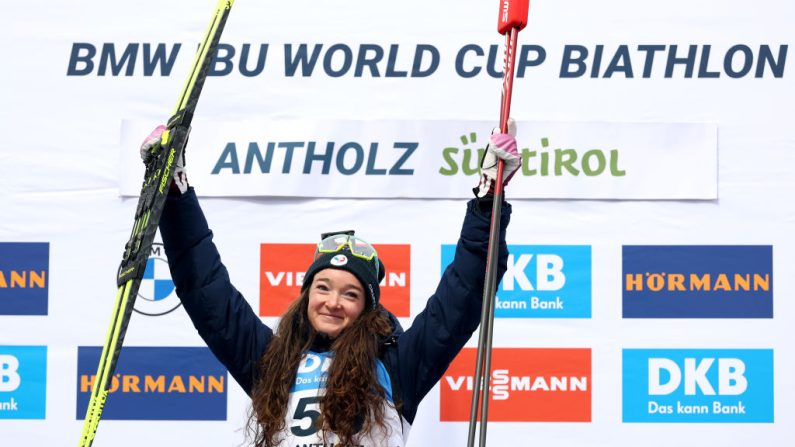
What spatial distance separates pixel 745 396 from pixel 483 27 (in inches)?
51.5

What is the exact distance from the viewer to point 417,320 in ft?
6.75

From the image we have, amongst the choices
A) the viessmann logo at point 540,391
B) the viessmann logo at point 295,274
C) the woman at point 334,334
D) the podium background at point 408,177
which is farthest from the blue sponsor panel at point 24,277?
the viessmann logo at point 540,391

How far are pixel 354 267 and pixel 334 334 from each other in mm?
142

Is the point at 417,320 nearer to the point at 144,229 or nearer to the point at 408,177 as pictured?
the point at 144,229

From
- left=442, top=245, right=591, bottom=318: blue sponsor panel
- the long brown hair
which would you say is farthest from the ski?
left=442, top=245, right=591, bottom=318: blue sponsor panel

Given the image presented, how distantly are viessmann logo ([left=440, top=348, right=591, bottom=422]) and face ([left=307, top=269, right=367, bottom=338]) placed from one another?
941 mm

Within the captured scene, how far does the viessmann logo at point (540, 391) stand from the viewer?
2.95m

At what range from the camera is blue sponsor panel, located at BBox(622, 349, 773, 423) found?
2.94 metres

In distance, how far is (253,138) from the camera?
9.73ft

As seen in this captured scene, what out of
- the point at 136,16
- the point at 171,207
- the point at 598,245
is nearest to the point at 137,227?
the point at 171,207

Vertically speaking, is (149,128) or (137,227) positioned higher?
(149,128)

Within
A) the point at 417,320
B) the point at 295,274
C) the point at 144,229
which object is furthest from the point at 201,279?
the point at 295,274

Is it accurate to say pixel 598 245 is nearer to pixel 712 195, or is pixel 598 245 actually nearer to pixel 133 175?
pixel 712 195

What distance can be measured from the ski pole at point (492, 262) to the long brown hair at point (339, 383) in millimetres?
243
